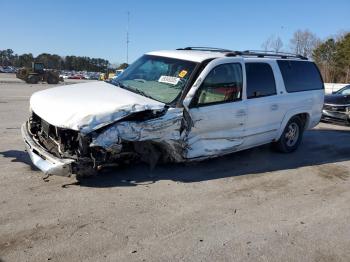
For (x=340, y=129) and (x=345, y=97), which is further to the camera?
(x=345, y=97)

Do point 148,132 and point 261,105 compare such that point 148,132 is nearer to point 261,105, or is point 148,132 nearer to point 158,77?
point 158,77

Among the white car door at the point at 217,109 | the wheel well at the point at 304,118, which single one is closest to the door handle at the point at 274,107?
the white car door at the point at 217,109

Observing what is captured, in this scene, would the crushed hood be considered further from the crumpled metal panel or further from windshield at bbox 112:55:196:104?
windshield at bbox 112:55:196:104

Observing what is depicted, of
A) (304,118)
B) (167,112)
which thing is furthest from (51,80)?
(167,112)

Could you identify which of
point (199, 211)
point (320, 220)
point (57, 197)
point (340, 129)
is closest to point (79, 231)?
point (57, 197)

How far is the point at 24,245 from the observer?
3838 millimetres

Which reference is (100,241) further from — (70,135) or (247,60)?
(247,60)

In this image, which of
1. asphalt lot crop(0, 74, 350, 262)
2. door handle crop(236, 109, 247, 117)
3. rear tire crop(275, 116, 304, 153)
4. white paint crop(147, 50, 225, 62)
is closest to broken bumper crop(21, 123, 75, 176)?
asphalt lot crop(0, 74, 350, 262)

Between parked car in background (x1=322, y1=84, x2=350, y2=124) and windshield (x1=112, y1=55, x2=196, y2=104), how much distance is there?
7.19 meters

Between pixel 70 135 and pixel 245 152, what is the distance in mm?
3845

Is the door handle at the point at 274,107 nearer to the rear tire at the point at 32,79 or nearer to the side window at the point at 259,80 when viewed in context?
the side window at the point at 259,80

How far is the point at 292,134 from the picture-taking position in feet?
27.4

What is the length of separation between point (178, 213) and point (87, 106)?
1.80 metres

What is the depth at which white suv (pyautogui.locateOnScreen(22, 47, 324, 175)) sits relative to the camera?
5.21 metres
